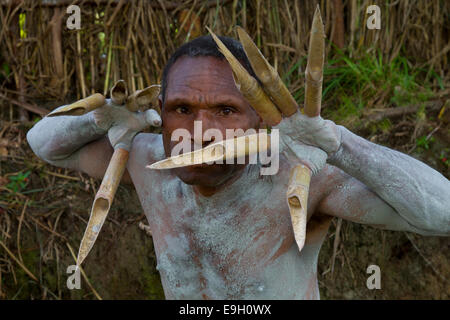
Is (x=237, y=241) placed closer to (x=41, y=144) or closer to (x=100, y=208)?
(x=100, y=208)

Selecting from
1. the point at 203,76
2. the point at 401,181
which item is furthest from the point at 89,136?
the point at 401,181

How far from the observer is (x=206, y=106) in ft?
6.09

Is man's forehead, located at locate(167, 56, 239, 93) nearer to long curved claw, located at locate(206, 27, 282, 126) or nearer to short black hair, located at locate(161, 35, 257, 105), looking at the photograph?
short black hair, located at locate(161, 35, 257, 105)

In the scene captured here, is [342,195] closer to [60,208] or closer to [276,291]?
[276,291]

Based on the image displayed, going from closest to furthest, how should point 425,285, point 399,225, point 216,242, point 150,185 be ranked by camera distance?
point 399,225 → point 216,242 → point 150,185 → point 425,285

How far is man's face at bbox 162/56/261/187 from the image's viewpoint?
1.85 m

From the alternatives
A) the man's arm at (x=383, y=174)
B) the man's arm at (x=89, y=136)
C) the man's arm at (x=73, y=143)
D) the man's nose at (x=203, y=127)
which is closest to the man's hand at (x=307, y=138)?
the man's arm at (x=383, y=174)

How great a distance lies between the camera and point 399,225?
187 cm

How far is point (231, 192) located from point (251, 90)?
1.96ft

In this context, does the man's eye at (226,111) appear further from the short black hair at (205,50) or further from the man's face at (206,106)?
the short black hair at (205,50)

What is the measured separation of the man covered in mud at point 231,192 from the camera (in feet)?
5.69

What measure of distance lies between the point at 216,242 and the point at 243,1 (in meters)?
1.90

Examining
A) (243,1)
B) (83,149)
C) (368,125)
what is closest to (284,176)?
(83,149)

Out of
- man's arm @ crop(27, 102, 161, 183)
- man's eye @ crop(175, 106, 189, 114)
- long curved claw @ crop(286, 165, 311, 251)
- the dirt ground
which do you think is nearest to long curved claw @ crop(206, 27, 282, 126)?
long curved claw @ crop(286, 165, 311, 251)
